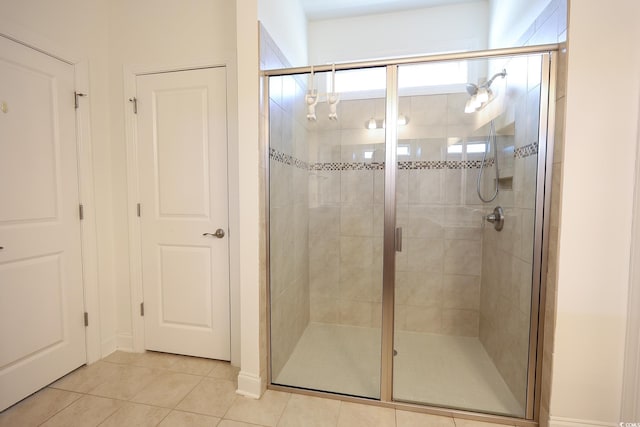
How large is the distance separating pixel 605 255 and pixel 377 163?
1.32 meters

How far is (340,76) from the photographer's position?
5.93 ft

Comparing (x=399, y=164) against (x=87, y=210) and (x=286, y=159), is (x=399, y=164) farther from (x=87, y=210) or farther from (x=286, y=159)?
(x=87, y=210)

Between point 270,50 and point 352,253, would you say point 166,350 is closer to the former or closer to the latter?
point 352,253

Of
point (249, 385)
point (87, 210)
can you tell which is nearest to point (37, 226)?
point (87, 210)

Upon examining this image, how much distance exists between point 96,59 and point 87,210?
110 centimetres

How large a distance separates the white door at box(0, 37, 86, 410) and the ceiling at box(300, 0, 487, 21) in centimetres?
200

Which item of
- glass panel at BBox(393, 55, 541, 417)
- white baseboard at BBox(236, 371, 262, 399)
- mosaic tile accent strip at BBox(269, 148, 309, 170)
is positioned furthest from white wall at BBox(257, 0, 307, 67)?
white baseboard at BBox(236, 371, 262, 399)

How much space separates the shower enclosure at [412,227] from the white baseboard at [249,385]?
0.39ft

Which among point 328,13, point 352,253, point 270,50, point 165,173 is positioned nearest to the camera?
point 270,50

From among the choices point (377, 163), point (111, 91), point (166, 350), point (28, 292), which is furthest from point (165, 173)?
point (377, 163)

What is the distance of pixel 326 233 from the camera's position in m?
2.40

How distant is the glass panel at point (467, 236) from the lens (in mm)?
1596

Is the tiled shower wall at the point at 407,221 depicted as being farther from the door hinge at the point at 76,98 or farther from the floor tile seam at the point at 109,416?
the door hinge at the point at 76,98

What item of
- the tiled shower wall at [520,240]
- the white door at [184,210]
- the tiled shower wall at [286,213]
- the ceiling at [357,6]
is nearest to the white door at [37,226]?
the white door at [184,210]
